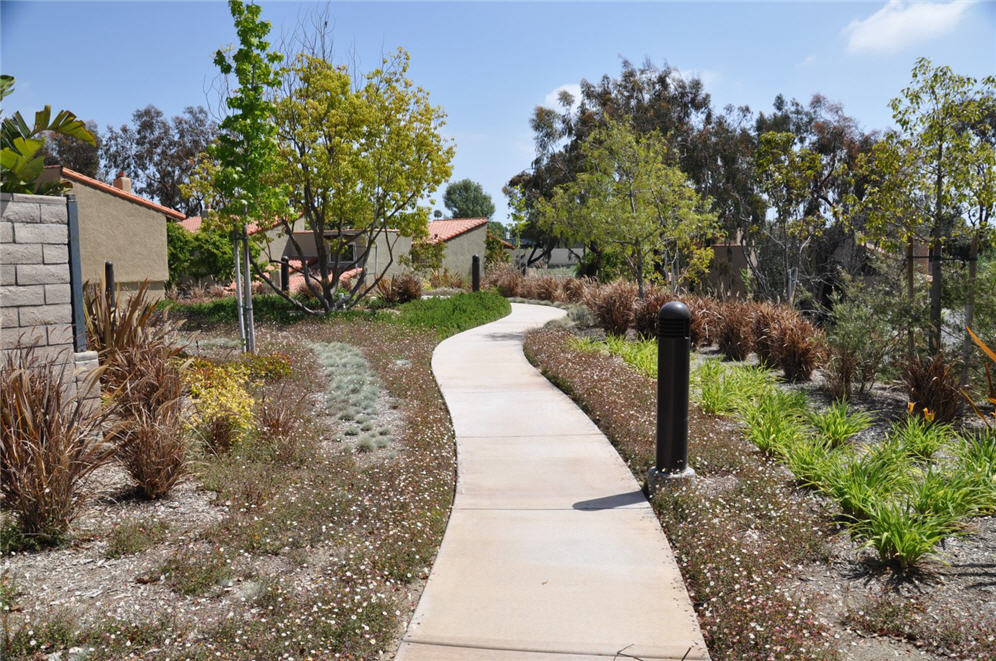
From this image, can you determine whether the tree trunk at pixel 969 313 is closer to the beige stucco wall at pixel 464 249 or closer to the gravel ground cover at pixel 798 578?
the gravel ground cover at pixel 798 578

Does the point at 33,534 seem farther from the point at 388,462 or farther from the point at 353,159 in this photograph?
the point at 353,159

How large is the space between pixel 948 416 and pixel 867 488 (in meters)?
3.36

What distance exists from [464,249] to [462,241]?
1.46ft

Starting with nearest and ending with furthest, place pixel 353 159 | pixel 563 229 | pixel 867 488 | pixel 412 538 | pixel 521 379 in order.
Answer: pixel 412 538
pixel 867 488
pixel 521 379
pixel 353 159
pixel 563 229

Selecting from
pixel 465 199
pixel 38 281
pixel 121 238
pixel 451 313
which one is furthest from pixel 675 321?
pixel 465 199

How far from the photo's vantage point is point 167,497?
5.15 metres

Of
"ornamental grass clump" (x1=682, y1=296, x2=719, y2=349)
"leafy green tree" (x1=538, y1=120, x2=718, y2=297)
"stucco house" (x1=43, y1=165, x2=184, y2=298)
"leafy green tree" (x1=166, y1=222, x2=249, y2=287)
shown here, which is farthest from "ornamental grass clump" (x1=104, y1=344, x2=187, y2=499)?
"leafy green tree" (x1=166, y1=222, x2=249, y2=287)

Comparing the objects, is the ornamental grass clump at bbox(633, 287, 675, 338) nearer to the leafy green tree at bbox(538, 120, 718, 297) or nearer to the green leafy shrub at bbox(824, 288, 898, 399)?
the leafy green tree at bbox(538, 120, 718, 297)

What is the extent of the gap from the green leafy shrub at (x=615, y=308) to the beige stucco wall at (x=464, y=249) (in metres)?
17.8

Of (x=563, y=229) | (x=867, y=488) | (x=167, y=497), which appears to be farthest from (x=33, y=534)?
(x=563, y=229)

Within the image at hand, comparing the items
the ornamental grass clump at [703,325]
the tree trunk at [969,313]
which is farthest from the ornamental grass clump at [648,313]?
the tree trunk at [969,313]

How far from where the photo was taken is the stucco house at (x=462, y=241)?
32.8 metres

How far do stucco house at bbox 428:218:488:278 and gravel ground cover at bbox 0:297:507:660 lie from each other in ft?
82.5

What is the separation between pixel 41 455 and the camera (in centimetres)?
430
